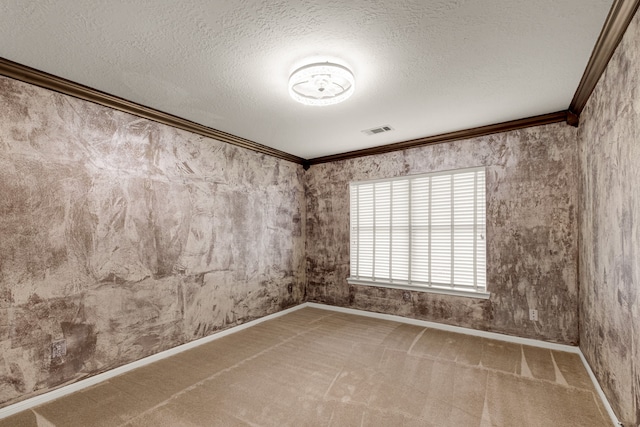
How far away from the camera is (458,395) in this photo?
2352 millimetres

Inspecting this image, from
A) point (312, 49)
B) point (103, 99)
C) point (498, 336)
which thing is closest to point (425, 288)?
point (498, 336)

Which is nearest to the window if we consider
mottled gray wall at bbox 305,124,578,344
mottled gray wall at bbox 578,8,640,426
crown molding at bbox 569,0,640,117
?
mottled gray wall at bbox 305,124,578,344

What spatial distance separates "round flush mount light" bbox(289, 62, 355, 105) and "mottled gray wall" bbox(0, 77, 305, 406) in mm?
1843

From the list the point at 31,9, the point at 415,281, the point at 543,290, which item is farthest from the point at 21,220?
the point at 543,290

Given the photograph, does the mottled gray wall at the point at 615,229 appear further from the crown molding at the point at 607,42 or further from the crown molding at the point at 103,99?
the crown molding at the point at 103,99

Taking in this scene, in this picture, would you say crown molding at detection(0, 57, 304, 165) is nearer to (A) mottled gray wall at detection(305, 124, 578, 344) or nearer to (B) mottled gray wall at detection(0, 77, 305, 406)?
(B) mottled gray wall at detection(0, 77, 305, 406)

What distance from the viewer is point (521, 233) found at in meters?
3.49

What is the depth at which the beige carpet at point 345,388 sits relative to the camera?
6.84 feet

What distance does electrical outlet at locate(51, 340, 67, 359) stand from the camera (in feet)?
7.89

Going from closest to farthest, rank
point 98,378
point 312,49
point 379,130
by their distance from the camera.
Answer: point 312,49 < point 98,378 < point 379,130

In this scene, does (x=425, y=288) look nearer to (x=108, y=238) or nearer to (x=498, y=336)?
(x=498, y=336)

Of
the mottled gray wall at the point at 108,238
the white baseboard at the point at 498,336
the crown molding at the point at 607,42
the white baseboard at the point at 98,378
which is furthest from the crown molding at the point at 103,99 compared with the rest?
the crown molding at the point at 607,42

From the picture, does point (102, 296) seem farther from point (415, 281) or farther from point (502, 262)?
point (502, 262)

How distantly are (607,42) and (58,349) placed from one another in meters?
4.67
